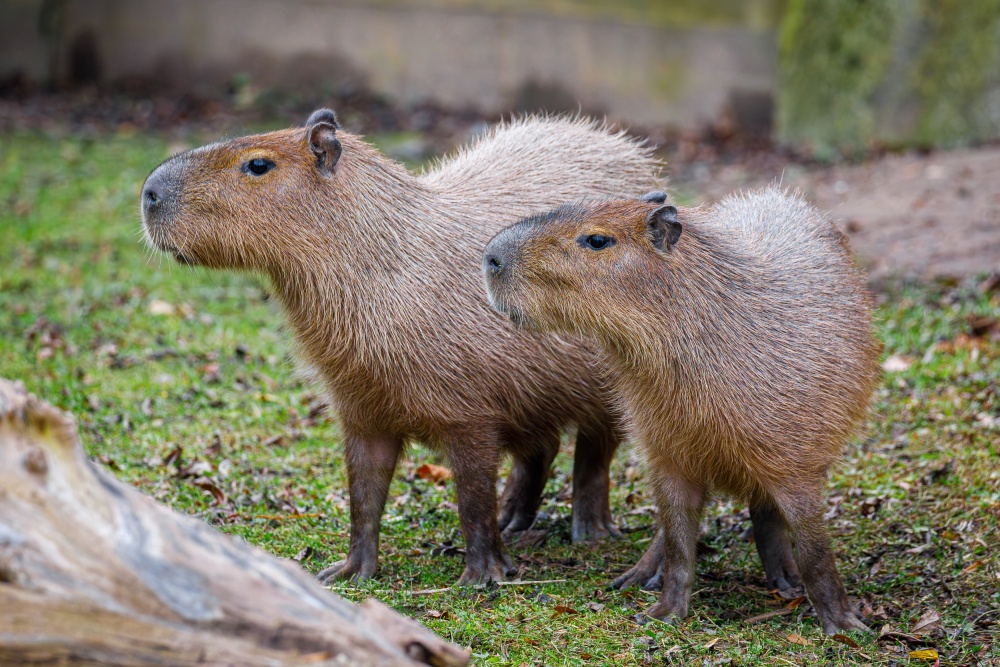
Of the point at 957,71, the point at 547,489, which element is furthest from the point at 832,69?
the point at 547,489

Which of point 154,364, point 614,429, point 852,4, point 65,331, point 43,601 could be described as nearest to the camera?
point 43,601

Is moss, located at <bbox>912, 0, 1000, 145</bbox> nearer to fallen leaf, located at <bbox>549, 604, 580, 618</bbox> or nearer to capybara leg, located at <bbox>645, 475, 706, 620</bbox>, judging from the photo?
capybara leg, located at <bbox>645, 475, 706, 620</bbox>

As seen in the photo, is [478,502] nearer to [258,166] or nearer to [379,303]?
[379,303]

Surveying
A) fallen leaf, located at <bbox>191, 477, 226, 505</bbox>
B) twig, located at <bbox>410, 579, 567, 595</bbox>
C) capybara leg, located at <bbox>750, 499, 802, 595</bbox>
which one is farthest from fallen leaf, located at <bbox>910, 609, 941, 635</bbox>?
fallen leaf, located at <bbox>191, 477, 226, 505</bbox>

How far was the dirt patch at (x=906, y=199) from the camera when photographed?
24.8ft

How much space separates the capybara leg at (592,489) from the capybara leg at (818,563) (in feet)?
3.38

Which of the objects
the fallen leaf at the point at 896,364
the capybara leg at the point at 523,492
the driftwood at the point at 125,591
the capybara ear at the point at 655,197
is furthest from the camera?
the fallen leaf at the point at 896,364

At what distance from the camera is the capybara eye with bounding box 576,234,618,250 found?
377cm

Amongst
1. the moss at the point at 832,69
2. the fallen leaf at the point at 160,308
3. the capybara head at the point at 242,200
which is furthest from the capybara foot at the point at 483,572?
the moss at the point at 832,69

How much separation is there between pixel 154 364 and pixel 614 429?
3.04 m

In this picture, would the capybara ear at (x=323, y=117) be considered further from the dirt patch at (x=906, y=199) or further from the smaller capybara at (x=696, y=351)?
the dirt patch at (x=906, y=199)

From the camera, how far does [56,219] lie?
30.2ft

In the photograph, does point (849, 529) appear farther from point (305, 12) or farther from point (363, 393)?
point (305, 12)

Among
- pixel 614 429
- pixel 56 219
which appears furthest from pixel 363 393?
pixel 56 219
